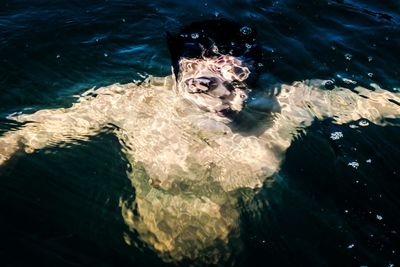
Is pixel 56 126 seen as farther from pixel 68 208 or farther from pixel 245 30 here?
pixel 245 30

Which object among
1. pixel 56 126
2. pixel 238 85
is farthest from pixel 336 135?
pixel 56 126

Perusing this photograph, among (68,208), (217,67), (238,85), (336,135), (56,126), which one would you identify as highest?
(217,67)

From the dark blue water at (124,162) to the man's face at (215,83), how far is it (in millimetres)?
538

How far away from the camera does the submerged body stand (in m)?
3.81

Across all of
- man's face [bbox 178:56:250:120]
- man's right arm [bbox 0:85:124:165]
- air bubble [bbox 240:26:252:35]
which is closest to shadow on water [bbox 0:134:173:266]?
man's right arm [bbox 0:85:124:165]

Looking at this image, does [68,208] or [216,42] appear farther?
[216,42]

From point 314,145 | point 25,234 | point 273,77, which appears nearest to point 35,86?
point 25,234

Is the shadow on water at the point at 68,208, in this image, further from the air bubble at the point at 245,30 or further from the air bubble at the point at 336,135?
the air bubble at the point at 245,30

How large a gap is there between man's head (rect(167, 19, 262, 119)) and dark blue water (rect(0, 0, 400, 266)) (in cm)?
27

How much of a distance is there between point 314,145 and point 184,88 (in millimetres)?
1697

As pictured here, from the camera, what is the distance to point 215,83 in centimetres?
486

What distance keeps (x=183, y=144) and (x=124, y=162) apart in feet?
2.26

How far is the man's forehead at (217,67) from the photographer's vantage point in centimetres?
499

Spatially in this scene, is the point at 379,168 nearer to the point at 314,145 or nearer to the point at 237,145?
the point at 314,145
